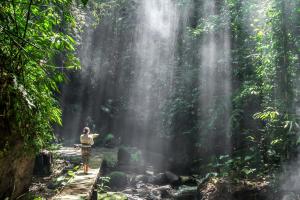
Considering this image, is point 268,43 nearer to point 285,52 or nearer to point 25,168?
point 285,52

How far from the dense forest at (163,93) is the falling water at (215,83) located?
0.24ft

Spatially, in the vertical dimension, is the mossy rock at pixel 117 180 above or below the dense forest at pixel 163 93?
→ below

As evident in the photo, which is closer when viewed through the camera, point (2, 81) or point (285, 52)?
point (2, 81)

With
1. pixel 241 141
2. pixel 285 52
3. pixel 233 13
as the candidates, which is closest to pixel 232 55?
pixel 233 13

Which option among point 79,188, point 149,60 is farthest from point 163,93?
point 79,188

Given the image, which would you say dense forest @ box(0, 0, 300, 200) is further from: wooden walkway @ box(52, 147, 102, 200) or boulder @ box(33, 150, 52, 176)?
wooden walkway @ box(52, 147, 102, 200)

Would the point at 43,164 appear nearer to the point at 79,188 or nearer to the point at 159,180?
the point at 79,188

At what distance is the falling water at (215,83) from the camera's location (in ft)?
52.1

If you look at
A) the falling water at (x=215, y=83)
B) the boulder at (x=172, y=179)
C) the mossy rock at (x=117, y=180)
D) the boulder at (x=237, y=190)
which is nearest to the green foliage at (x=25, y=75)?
the boulder at (x=237, y=190)

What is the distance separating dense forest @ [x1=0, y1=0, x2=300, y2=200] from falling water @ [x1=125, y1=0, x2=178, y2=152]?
0.12 m

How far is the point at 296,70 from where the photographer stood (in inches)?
437

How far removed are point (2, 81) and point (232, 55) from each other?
14738mm

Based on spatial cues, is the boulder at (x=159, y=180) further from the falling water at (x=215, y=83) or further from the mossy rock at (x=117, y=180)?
the falling water at (x=215, y=83)

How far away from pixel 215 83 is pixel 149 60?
Answer: 521 inches
